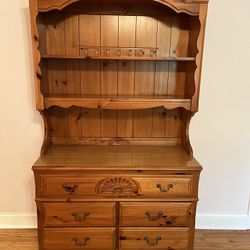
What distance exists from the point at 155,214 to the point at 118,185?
0.33 meters

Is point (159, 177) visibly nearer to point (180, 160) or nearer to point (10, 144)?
point (180, 160)

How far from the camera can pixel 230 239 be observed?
2.14m

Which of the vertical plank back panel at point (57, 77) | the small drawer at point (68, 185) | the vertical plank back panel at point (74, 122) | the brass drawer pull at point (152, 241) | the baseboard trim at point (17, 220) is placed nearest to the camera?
the small drawer at point (68, 185)

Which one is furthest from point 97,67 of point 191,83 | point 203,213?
point 203,213

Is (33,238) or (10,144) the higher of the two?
(10,144)

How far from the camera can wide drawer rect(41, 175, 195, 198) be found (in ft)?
5.47

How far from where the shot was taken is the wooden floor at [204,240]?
2.03m

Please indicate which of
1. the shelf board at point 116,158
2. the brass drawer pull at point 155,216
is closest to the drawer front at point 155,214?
the brass drawer pull at point 155,216

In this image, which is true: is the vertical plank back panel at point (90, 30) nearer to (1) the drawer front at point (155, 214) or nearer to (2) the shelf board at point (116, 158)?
(2) the shelf board at point (116, 158)

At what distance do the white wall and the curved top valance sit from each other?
0.37 m

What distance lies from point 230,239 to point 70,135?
1634 mm

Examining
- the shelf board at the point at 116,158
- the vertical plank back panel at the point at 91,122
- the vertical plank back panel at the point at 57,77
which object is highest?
the vertical plank back panel at the point at 57,77

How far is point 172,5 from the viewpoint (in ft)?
5.15

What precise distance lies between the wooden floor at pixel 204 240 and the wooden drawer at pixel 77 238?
1.22ft
